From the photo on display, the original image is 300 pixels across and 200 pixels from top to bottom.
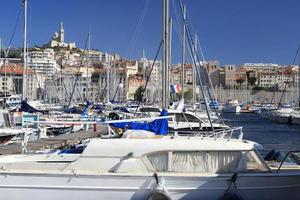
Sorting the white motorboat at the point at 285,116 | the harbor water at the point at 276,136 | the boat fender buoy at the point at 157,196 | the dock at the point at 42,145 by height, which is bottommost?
the harbor water at the point at 276,136

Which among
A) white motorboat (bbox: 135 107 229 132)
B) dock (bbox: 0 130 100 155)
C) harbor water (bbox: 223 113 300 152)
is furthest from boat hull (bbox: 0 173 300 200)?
white motorboat (bbox: 135 107 229 132)

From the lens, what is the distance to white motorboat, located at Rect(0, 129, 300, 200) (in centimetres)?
1018

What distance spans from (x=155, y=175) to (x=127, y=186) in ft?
1.98

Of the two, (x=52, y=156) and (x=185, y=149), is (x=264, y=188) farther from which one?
(x=52, y=156)

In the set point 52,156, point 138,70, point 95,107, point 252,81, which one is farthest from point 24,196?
point 252,81

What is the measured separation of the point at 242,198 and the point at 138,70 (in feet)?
450

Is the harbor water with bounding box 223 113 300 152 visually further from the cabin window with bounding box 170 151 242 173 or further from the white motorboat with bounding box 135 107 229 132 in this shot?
the cabin window with bounding box 170 151 242 173

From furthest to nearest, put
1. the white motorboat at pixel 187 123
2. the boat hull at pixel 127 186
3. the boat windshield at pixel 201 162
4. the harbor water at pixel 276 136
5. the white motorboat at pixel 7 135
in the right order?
1. the harbor water at pixel 276 136
2. the white motorboat at pixel 187 123
3. the white motorboat at pixel 7 135
4. the boat windshield at pixel 201 162
5. the boat hull at pixel 127 186

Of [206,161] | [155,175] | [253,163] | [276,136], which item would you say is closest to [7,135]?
[155,175]

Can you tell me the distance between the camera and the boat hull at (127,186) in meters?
10.2

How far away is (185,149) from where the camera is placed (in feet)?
34.3

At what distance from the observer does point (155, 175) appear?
10156 mm

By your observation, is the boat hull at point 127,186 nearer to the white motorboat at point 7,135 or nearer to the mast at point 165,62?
the white motorboat at point 7,135

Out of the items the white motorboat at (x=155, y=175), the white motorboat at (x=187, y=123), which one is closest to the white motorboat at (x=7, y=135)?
the white motorboat at (x=187, y=123)
